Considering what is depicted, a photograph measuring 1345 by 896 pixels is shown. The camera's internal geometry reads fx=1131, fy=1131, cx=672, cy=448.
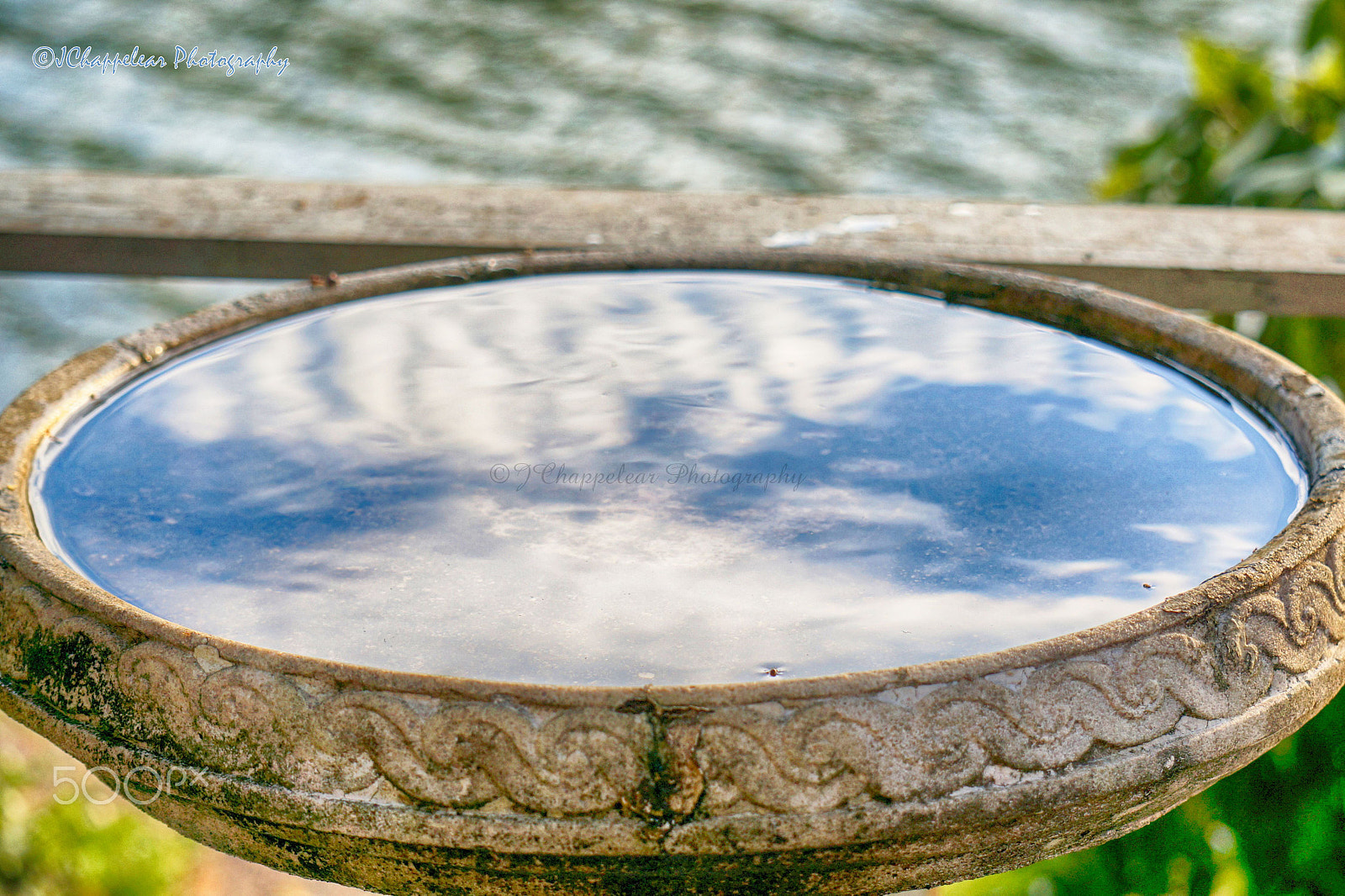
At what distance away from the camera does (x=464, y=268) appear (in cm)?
166

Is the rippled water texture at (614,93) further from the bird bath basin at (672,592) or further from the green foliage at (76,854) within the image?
the bird bath basin at (672,592)

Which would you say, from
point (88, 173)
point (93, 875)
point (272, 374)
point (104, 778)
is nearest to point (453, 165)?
point (88, 173)

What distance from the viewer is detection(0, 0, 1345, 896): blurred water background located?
4621mm

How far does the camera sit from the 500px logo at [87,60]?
4.39 m

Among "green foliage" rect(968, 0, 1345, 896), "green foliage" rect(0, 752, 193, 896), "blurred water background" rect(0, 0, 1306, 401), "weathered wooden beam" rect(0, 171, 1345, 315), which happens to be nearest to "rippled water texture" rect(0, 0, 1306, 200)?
"blurred water background" rect(0, 0, 1306, 401)

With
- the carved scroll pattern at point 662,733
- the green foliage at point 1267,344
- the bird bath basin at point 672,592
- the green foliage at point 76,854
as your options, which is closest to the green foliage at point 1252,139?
the green foliage at point 1267,344

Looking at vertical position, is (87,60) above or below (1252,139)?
below

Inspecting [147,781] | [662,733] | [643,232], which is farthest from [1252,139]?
[147,781]

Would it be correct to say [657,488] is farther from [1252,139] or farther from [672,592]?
[1252,139]

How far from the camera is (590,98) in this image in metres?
4.70

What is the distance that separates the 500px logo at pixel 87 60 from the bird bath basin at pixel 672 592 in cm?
361

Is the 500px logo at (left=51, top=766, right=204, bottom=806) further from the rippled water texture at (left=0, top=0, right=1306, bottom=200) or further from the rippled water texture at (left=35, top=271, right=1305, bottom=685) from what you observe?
the rippled water texture at (left=0, top=0, right=1306, bottom=200)

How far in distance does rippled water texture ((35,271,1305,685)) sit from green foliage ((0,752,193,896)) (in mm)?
1529

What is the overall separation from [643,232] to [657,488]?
1.10 m
